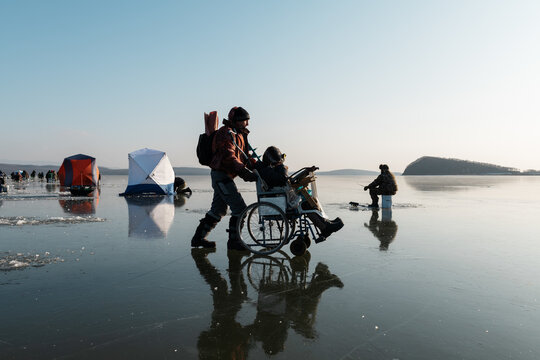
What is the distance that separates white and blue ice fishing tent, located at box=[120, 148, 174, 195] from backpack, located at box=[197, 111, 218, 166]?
47.4 feet

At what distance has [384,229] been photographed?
28.5ft

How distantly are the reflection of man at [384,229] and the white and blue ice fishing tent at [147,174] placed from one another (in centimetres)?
1293

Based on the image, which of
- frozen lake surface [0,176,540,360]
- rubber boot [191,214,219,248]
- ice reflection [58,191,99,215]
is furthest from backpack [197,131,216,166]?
ice reflection [58,191,99,215]

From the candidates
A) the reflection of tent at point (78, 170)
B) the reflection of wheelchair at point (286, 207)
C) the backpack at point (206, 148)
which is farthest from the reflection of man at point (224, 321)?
the reflection of tent at point (78, 170)

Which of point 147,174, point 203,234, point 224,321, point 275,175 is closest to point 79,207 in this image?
point 147,174

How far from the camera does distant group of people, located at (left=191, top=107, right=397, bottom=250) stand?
5.84 meters

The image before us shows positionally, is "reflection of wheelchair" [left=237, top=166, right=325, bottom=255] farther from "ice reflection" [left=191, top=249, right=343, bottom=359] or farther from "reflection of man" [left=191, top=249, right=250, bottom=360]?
"reflection of man" [left=191, top=249, right=250, bottom=360]

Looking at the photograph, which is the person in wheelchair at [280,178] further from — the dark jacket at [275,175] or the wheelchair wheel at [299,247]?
the wheelchair wheel at [299,247]

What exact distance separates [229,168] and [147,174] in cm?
1517

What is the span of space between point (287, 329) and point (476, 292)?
2292 millimetres

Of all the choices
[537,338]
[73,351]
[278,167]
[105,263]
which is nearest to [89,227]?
[105,263]

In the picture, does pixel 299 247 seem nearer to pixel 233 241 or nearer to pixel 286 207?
pixel 286 207

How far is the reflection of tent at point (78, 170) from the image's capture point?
25469 mm

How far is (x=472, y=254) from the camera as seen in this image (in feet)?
19.5
